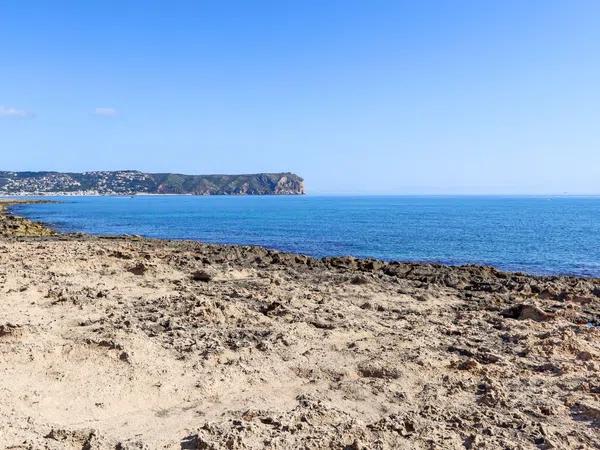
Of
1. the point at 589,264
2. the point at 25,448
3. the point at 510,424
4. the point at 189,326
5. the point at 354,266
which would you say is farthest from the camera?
the point at 589,264

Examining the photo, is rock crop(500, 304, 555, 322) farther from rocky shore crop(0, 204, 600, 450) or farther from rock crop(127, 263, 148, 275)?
rock crop(127, 263, 148, 275)

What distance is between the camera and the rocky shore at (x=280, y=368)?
6.15 m

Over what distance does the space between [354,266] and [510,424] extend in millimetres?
16160

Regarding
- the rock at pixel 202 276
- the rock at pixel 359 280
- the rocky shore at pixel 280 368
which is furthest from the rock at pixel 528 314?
the rock at pixel 202 276

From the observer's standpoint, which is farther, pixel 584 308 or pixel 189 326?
pixel 584 308

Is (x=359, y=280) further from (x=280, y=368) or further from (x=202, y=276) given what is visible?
(x=280, y=368)

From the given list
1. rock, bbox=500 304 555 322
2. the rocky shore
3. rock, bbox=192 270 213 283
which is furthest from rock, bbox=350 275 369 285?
rock, bbox=500 304 555 322

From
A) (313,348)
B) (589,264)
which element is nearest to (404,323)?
(313,348)

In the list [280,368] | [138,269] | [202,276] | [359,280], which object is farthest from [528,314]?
[138,269]

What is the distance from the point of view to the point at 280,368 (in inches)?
330

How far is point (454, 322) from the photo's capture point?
40.4ft

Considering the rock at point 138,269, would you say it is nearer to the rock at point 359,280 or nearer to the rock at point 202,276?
the rock at point 202,276

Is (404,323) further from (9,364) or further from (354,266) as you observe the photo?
(354,266)

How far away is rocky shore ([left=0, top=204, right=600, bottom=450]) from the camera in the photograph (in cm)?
615
